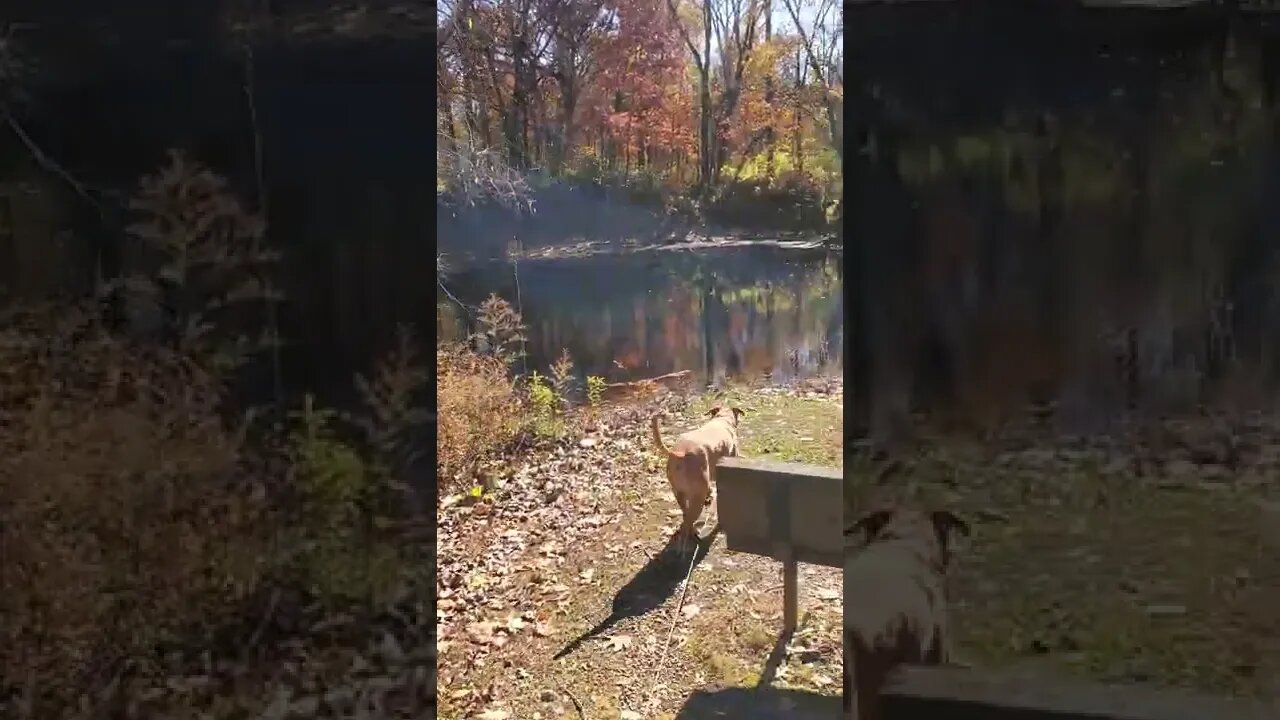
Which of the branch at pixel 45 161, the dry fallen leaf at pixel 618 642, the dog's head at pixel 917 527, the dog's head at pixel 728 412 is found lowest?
the dry fallen leaf at pixel 618 642

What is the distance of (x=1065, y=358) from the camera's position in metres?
1.15

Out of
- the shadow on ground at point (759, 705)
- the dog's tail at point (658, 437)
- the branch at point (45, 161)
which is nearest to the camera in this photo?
the branch at point (45, 161)

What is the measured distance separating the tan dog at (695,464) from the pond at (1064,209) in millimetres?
523

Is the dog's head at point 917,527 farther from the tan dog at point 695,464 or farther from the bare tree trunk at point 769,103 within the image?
the bare tree trunk at point 769,103

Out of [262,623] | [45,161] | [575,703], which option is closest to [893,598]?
[575,703]

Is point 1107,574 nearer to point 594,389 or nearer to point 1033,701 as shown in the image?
point 1033,701

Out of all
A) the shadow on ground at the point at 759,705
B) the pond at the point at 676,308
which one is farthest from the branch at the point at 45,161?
the shadow on ground at the point at 759,705

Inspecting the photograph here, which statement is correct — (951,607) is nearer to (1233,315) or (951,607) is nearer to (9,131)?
(1233,315)

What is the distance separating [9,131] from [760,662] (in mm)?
1364

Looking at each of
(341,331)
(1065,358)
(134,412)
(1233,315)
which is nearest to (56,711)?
(134,412)

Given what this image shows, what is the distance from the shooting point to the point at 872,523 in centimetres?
119

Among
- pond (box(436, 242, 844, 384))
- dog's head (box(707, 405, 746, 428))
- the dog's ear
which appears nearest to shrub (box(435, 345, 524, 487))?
pond (box(436, 242, 844, 384))

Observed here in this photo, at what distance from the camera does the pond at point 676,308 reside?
1721mm

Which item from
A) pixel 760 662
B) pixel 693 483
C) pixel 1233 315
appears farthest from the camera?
pixel 693 483
